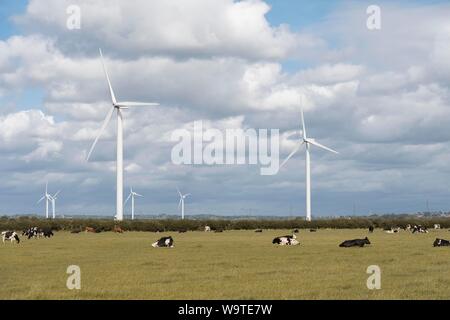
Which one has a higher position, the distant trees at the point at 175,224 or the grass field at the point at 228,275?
the grass field at the point at 228,275

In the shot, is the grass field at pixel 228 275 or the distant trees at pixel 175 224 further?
the distant trees at pixel 175 224

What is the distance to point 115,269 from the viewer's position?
26047 mm

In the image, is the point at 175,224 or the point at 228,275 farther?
the point at 175,224

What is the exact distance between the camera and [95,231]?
72.8 m

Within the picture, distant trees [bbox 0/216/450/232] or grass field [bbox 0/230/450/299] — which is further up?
grass field [bbox 0/230/450/299]

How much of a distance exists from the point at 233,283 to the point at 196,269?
4.89 m

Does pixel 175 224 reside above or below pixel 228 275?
below

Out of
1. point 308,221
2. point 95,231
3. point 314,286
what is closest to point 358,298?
point 314,286

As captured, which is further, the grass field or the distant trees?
the distant trees
